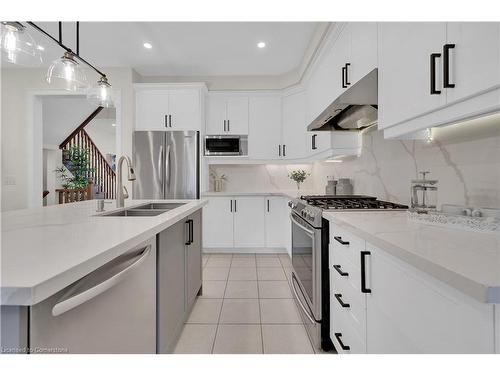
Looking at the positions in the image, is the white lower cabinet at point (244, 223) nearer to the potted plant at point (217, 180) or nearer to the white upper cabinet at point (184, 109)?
the potted plant at point (217, 180)

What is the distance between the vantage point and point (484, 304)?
58 centimetres

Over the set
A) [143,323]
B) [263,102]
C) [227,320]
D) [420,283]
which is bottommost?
[227,320]

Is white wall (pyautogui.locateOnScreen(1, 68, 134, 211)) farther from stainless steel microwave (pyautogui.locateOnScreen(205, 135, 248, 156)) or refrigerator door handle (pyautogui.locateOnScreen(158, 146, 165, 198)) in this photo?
stainless steel microwave (pyautogui.locateOnScreen(205, 135, 248, 156))

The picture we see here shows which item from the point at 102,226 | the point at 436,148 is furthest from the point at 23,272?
the point at 436,148

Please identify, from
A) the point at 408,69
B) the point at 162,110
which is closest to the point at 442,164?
the point at 408,69

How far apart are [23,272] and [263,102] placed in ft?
13.0

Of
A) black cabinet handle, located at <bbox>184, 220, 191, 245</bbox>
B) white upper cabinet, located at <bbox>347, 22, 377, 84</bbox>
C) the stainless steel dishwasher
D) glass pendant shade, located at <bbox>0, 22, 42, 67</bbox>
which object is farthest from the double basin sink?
white upper cabinet, located at <bbox>347, 22, 377, 84</bbox>

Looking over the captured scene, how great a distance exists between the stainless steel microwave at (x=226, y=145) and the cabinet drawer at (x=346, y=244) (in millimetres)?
2703

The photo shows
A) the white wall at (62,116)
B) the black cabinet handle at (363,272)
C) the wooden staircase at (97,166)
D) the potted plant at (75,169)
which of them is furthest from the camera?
the wooden staircase at (97,166)

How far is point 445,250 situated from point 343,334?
0.90m

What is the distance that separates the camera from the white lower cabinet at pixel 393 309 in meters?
0.63

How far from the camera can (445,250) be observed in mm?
776

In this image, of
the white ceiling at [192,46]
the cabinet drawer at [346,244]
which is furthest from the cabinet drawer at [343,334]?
the white ceiling at [192,46]
